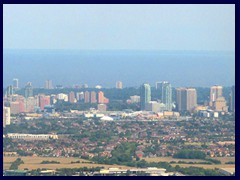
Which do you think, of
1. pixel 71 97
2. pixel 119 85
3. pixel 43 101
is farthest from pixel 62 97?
pixel 119 85

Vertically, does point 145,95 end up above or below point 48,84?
below

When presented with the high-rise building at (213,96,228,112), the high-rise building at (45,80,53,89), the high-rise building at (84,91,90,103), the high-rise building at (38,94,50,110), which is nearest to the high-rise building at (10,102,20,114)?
the high-rise building at (38,94,50,110)

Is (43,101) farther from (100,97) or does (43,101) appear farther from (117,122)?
(117,122)

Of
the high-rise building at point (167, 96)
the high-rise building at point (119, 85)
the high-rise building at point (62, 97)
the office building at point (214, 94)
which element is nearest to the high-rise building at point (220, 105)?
the office building at point (214, 94)

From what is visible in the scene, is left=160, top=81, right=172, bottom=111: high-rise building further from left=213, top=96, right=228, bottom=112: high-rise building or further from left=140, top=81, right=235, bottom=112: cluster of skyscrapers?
left=213, top=96, right=228, bottom=112: high-rise building

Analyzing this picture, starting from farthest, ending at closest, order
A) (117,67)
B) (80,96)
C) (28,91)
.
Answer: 1. (117,67)
2. (80,96)
3. (28,91)

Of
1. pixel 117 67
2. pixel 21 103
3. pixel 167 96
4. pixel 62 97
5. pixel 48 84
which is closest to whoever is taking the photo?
pixel 21 103
